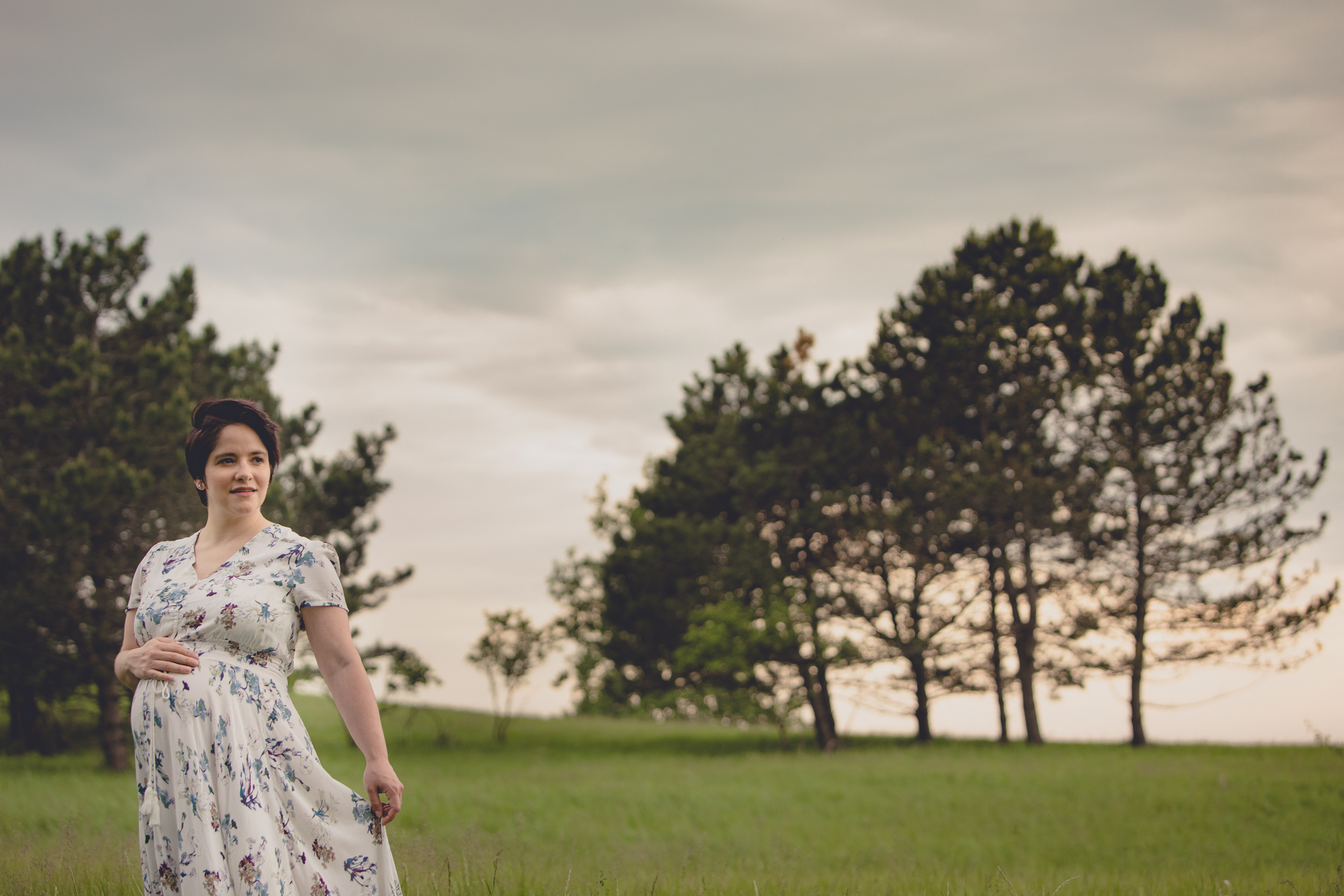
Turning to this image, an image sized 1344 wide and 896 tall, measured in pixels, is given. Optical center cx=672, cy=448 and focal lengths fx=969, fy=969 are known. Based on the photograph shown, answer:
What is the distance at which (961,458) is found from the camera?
79.9 ft

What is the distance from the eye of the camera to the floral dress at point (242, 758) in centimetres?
334

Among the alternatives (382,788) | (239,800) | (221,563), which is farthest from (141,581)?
(382,788)

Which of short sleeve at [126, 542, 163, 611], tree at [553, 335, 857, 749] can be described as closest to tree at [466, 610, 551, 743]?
tree at [553, 335, 857, 749]

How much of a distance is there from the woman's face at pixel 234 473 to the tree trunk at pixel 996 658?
79.1 feet

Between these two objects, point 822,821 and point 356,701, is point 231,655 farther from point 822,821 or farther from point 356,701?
point 822,821

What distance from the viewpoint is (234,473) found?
141 inches

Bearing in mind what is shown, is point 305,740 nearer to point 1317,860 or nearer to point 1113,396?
point 1317,860

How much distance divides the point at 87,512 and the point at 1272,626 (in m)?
26.5

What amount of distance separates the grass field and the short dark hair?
299cm

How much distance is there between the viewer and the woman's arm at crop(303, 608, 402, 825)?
3455 mm

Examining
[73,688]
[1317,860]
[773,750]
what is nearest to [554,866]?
[1317,860]

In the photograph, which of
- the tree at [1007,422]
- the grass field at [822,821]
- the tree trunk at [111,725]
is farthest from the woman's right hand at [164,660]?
the tree at [1007,422]

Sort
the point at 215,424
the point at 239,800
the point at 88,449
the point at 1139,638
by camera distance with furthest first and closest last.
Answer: the point at 1139,638, the point at 88,449, the point at 215,424, the point at 239,800

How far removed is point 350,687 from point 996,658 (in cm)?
2454
